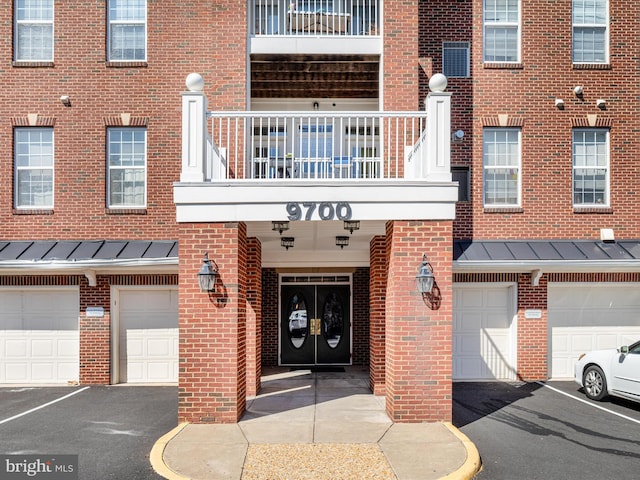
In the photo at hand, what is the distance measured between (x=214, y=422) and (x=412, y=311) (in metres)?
3.51

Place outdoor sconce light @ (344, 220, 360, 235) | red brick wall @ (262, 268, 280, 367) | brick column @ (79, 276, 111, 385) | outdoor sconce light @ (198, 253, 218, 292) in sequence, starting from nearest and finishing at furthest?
1. outdoor sconce light @ (198, 253, 218, 292)
2. outdoor sconce light @ (344, 220, 360, 235)
3. brick column @ (79, 276, 111, 385)
4. red brick wall @ (262, 268, 280, 367)

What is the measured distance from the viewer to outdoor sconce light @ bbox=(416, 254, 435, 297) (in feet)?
25.4

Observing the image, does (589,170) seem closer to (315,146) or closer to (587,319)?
(587,319)

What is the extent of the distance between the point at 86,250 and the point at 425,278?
766 centimetres

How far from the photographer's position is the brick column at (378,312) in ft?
32.9

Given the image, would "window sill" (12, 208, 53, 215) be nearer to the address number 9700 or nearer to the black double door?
the black double door

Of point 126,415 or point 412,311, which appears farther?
point 126,415

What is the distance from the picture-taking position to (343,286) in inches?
555

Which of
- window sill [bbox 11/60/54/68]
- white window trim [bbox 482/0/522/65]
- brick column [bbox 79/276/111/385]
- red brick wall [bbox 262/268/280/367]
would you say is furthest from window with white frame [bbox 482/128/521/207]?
window sill [bbox 11/60/54/68]

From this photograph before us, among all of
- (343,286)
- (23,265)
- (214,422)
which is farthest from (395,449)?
(23,265)

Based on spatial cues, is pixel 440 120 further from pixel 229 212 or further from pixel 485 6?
pixel 485 6

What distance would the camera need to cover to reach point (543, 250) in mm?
11234

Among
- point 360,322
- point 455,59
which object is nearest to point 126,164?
point 360,322

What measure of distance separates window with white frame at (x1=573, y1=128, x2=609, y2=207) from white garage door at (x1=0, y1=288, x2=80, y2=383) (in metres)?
12.1
